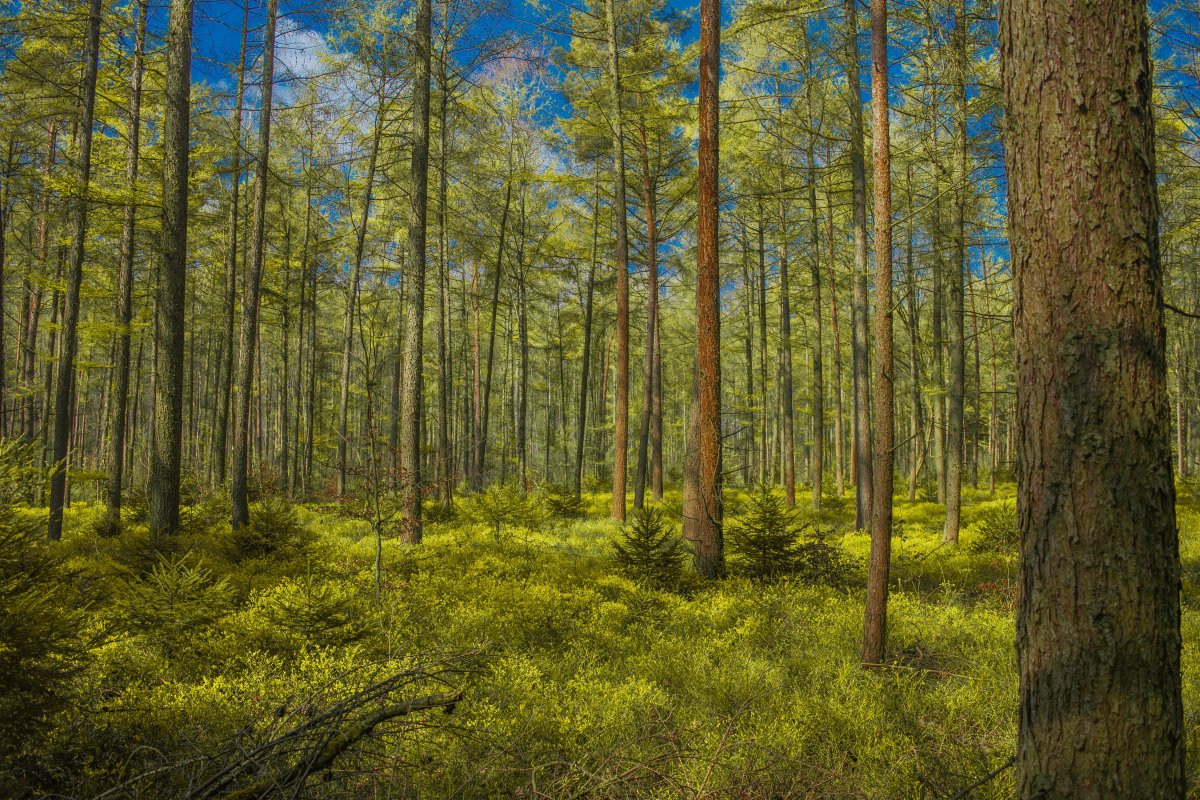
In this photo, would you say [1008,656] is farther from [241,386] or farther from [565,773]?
[241,386]

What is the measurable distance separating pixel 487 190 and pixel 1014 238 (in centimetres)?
1822

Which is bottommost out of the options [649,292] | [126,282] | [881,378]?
[881,378]

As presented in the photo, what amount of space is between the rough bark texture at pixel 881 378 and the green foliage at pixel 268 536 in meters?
7.89

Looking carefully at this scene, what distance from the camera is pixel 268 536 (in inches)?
339

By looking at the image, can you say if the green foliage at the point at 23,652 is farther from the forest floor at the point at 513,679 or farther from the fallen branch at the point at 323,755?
the fallen branch at the point at 323,755

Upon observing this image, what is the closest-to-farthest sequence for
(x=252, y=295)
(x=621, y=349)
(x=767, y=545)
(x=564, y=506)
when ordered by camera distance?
(x=767, y=545)
(x=252, y=295)
(x=621, y=349)
(x=564, y=506)

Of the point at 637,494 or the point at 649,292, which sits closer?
the point at 649,292

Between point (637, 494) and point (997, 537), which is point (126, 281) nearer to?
point (637, 494)

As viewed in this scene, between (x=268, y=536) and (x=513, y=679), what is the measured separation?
608 cm

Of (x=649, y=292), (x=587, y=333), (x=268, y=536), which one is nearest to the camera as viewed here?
(x=268, y=536)

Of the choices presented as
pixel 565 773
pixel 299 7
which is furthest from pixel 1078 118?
pixel 299 7

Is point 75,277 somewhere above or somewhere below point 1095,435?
above

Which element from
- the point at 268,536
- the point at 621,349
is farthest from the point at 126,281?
the point at 621,349

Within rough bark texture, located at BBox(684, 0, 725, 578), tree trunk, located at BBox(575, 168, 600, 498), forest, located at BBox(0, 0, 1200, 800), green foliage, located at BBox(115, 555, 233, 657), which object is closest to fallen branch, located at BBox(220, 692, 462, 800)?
forest, located at BBox(0, 0, 1200, 800)
